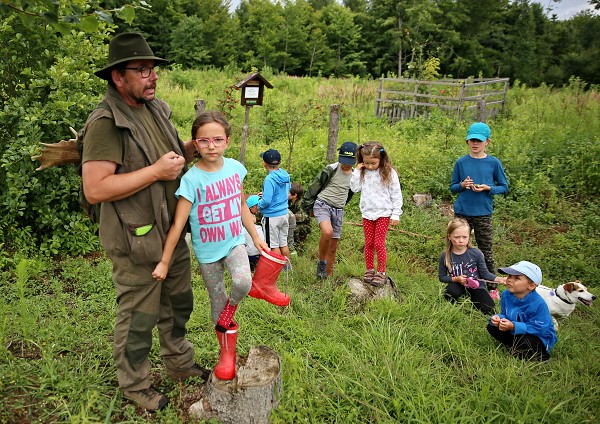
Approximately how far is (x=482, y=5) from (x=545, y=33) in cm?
604

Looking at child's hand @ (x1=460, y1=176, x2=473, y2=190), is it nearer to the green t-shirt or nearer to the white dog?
the white dog

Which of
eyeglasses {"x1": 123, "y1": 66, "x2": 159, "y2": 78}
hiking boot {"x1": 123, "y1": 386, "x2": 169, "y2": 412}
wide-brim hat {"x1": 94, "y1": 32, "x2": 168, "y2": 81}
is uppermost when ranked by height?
wide-brim hat {"x1": 94, "y1": 32, "x2": 168, "y2": 81}

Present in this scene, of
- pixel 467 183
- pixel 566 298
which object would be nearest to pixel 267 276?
pixel 467 183

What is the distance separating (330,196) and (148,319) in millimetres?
2956

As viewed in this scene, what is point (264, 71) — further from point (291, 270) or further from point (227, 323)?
point (227, 323)

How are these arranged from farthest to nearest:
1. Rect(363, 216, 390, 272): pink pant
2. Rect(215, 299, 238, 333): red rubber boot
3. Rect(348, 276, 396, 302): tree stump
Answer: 1. Rect(363, 216, 390, 272): pink pant
2. Rect(348, 276, 396, 302): tree stump
3. Rect(215, 299, 238, 333): red rubber boot

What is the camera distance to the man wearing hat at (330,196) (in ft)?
16.9

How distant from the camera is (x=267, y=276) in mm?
3125

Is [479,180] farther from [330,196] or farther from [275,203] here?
[275,203]

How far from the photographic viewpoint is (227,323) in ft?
9.53

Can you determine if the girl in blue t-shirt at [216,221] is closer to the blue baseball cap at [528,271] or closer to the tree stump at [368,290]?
the tree stump at [368,290]

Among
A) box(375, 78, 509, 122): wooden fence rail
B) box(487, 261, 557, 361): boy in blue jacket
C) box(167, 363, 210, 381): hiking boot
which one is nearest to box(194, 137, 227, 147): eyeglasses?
box(167, 363, 210, 381): hiking boot

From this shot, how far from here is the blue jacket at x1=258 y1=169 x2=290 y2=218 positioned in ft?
17.4

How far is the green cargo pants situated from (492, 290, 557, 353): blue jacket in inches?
107
